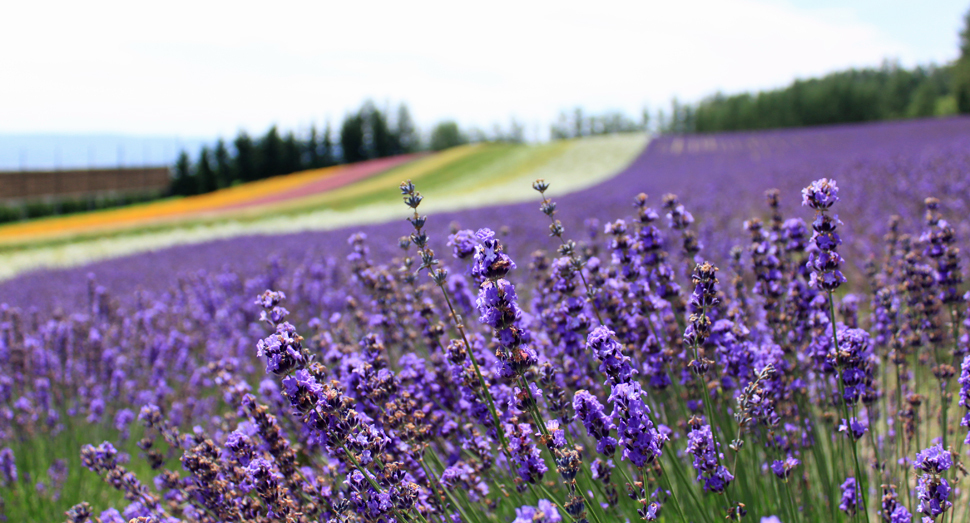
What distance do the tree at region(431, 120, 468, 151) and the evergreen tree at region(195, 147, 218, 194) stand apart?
1404 inches

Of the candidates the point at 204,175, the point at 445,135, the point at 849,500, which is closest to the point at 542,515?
the point at 849,500

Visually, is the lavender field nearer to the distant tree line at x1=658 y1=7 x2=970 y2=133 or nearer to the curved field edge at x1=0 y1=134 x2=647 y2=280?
the curved field edge at x1=0 y1=134 x2=647 y2=280

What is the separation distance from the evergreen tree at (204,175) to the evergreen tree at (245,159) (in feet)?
13.3

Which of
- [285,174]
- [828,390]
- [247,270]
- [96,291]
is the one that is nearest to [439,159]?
[285,174]

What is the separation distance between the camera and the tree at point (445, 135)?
7988cm

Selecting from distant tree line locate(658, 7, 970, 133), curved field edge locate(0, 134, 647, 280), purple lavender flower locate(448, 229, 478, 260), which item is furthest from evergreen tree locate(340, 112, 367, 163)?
purple lavender flower locate(448, 229, 478, 260)

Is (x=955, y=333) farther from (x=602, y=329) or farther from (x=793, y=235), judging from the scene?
(x=602, y=329)

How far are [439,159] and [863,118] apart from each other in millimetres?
42225

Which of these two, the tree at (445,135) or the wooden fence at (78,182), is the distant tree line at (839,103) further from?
the wooden fence at (78,182)

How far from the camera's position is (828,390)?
2.54 meters

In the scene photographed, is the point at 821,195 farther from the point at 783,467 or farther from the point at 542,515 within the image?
the point at 542,515

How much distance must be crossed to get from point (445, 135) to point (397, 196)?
5286 cm

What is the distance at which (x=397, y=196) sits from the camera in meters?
29.5

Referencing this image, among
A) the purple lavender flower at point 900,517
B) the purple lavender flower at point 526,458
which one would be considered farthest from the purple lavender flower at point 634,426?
the purple lavender flower at point 900,517
